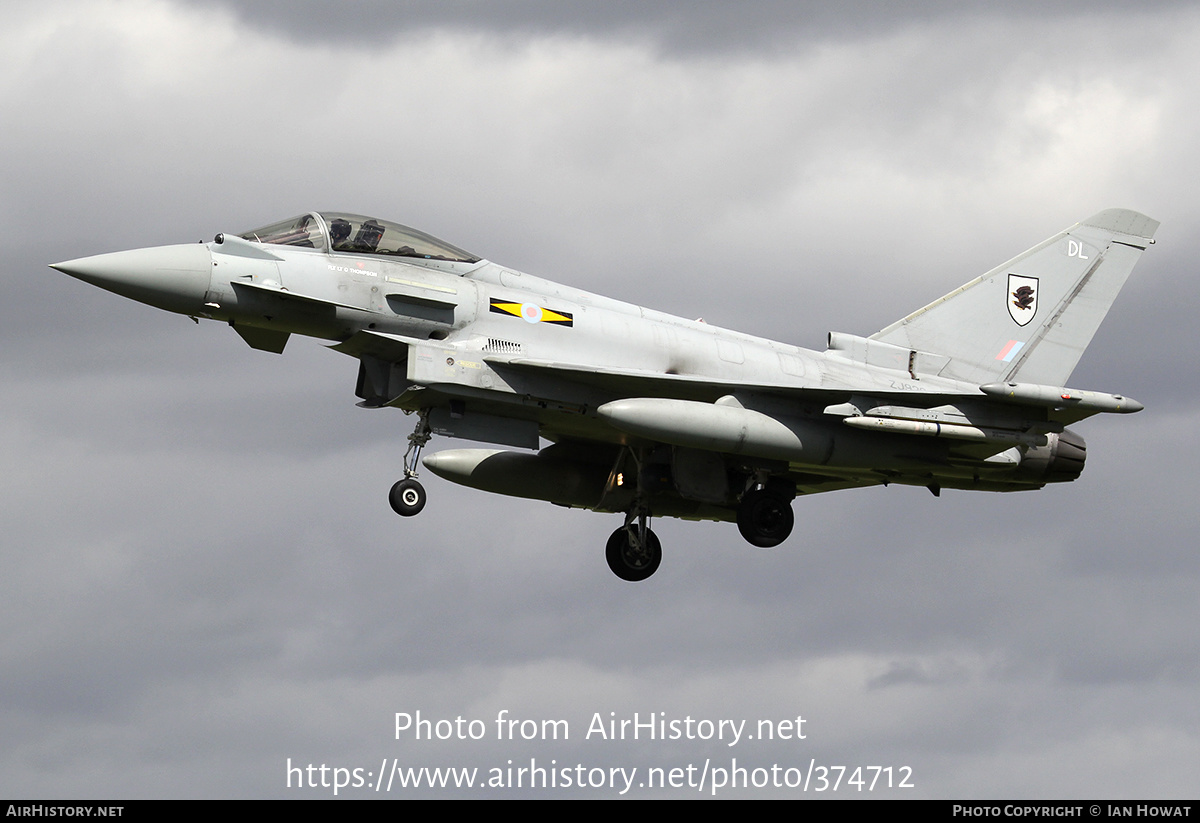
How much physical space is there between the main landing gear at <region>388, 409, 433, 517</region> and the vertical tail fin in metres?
7.78

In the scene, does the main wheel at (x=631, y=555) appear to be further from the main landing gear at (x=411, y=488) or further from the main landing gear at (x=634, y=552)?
the main landing gear at (x=411, y=488)

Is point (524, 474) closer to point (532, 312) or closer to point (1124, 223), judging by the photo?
point (532, 312)

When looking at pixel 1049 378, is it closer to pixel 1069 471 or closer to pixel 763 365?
pixel 1069 471

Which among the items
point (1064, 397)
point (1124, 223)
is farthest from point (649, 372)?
point (1124, 223)

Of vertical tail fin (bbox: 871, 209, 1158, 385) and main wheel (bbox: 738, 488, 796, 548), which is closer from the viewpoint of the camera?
main wheel (bbox: 738, 488, 796, 548)

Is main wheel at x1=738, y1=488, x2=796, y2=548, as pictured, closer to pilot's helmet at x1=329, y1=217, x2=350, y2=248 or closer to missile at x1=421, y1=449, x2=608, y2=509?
missile at x1=421, y1=449, x2=608, y2=509

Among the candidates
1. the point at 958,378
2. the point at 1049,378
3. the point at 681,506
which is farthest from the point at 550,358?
the point at 1049,378

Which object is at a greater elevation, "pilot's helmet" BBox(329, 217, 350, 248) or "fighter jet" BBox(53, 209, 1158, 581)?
"pilot's helmet" BBox(329, 217, 350, 248)

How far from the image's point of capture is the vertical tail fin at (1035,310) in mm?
24469

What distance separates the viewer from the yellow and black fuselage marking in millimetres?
21297

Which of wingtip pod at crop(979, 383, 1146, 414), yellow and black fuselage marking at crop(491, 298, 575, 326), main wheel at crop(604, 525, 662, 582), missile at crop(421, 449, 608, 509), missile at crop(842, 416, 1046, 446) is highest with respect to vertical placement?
yellow and black fuselage marking at crop(491, 298, 575, 326)

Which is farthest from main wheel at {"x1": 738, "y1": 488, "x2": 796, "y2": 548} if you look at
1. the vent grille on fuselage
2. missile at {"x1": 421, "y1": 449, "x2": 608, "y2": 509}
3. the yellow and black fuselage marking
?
the vent grille on fuselage

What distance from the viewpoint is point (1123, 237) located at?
25.1 meters

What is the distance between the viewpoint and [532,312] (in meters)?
21.5
